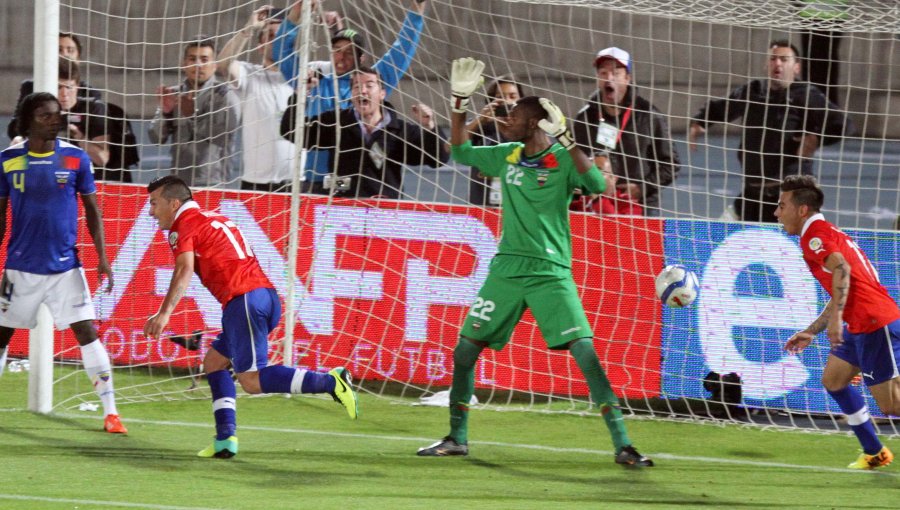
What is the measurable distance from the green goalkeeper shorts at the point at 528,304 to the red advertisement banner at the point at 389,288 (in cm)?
218

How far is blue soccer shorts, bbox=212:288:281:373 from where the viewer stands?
24.1 ft

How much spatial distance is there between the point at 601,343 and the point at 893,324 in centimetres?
278

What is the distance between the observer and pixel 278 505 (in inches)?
241

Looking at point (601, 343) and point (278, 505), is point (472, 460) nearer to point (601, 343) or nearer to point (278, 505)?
point (278, 505)

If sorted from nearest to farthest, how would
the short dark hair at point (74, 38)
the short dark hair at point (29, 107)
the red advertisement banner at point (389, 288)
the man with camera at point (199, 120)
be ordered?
the short dark hair at point (29, 107), the short dark hair at point (74, 38), the red advertisement banner at point (389, 288), the man with camera at point (199, 120)

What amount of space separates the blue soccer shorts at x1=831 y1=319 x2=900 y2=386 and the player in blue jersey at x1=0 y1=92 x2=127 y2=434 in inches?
179

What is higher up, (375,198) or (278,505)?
(375,198)

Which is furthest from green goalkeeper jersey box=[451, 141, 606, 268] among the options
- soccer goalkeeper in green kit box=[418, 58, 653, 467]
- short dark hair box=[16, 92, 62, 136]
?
short dark hair box=[16, 92, 62, 136]

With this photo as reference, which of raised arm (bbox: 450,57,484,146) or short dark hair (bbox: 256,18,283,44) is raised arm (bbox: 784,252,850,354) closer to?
raised arm (bbox: 450,57,484,146)

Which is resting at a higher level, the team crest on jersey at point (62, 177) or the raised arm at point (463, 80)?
the raised arm at point (463, 80)

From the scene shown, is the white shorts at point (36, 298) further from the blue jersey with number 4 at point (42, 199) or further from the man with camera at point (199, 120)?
the man with camera at point (199, 120)

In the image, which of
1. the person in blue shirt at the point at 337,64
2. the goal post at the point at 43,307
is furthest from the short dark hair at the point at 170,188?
the person in blue shirt at the point at 337,64

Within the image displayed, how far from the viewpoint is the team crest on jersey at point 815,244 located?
7.19 meters

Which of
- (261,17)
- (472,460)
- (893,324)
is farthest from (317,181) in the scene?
(893,324)
